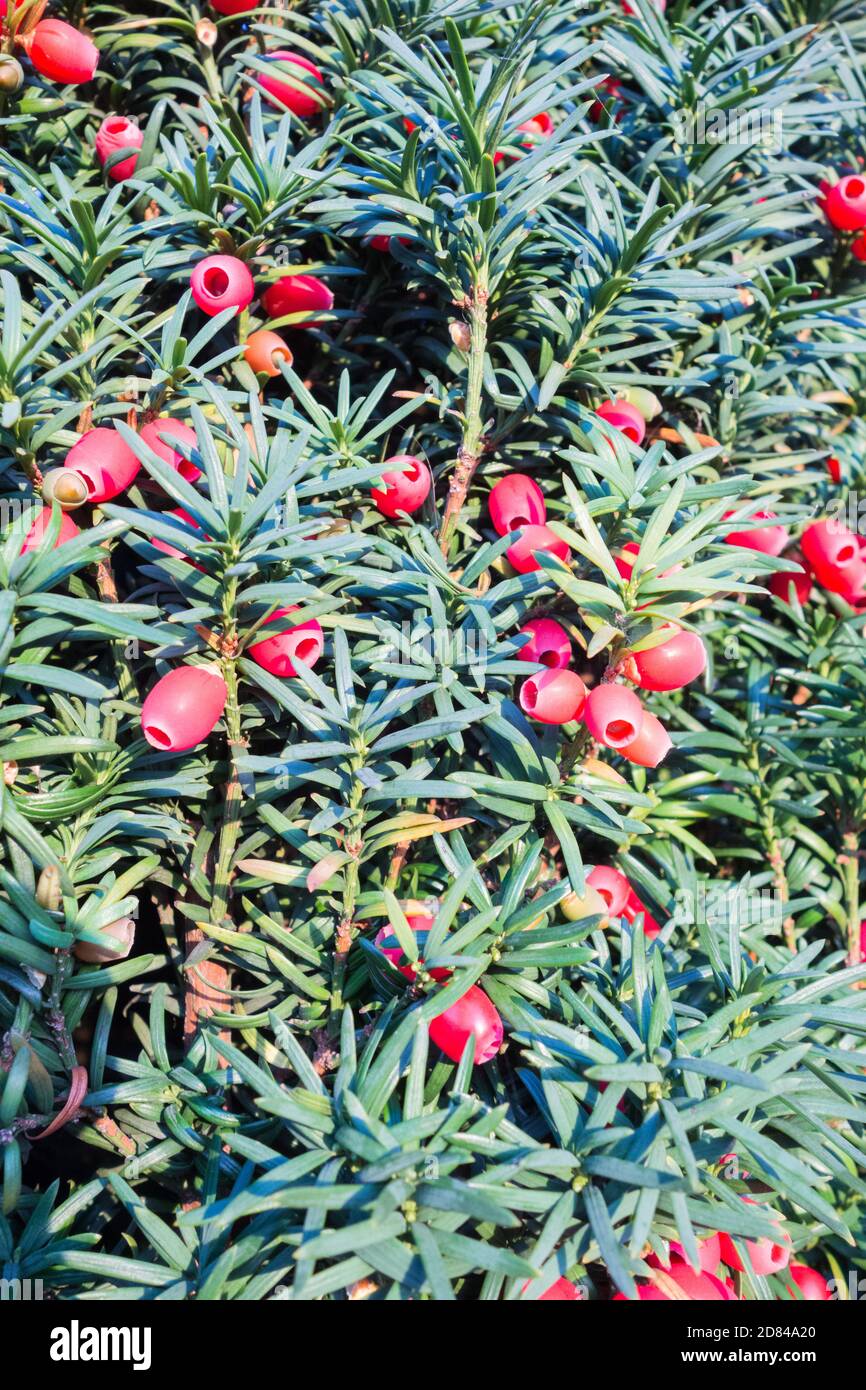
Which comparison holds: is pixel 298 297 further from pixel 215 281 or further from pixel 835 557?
pixel 835 557

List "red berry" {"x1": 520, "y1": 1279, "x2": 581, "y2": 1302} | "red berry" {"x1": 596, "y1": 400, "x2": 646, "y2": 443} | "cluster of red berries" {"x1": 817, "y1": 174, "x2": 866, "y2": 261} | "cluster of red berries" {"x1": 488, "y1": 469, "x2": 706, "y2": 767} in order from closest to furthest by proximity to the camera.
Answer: "red berry" {"x1": 520, "y1": 1279, "x2": 581, "y2": 1302}
"cluster of red berries" {"x1": 488, "y1": 469, "x2": 706, "y2": 767}
"red berry" {"x1": 596, "y1": 400, "x2": 646, "y2": 443}
"cluster of red berries" {"x1": 817, "y1": 174, "x2": 866, "y2": 261}

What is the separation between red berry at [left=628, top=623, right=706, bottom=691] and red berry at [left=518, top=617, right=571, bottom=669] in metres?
0.09

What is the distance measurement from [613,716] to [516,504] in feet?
0.99

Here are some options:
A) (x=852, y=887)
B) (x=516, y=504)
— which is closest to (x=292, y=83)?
(x=516, y=504)

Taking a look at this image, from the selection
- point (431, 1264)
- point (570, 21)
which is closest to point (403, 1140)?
point (431, 1264)

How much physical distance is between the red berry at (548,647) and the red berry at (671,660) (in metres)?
0.09

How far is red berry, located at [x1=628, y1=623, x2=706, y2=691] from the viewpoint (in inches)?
35.8

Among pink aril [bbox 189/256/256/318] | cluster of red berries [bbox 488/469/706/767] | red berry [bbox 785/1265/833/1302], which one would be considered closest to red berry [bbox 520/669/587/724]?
cluster of red berries [bbox 488/469/706/767]

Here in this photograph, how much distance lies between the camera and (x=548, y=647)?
1.00 meters

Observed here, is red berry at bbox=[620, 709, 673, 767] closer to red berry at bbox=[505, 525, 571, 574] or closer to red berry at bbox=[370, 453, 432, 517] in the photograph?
red berry at bbox=[505, 525, 571, 574]

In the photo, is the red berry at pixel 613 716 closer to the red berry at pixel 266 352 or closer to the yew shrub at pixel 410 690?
the yew shrub at pixel 410 690

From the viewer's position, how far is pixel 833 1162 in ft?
2.93

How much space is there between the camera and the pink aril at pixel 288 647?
90 cm
